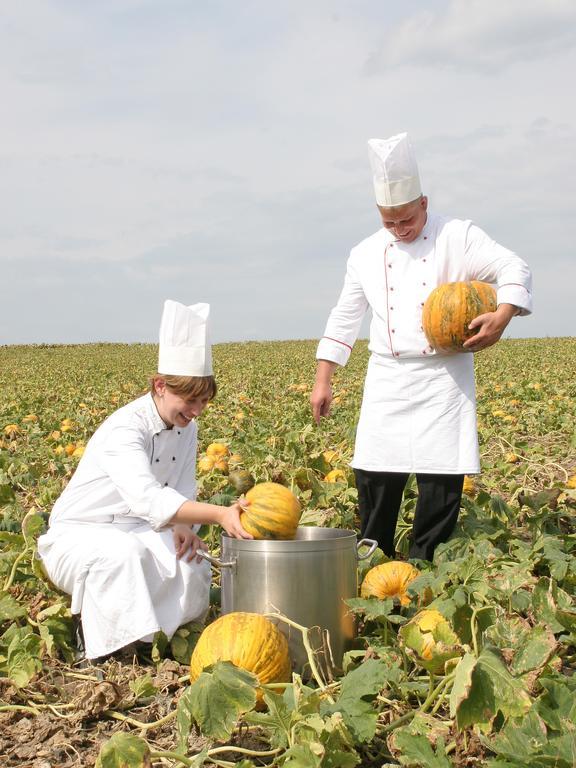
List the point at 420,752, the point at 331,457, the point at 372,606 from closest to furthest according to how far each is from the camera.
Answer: the point at 420,752
the point at 372,606
the point at 331,457

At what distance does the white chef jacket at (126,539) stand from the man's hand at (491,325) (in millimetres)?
Answer: 1365

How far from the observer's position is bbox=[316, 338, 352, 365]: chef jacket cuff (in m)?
4.61

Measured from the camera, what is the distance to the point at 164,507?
3406 mm

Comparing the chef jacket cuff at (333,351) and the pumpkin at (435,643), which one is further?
the chef jacket cuff at (333,351)

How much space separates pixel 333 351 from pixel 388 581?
1.37 m

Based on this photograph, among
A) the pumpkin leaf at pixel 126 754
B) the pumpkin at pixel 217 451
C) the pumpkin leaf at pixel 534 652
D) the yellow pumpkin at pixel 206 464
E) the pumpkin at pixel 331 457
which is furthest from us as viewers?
the pumpkin at pixel 217 451

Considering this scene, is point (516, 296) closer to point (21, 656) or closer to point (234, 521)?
point (234, 521)

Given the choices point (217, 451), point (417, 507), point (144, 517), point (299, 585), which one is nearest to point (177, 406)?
point (144, 517)

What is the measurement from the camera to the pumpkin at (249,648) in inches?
115

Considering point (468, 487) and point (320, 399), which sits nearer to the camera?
point (320, 399)

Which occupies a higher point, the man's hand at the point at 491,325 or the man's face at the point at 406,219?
the man's face at the point at 406,219

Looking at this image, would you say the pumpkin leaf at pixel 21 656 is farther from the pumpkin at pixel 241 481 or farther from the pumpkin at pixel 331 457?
the pumpkin at pixel 331 457

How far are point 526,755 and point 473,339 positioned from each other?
2.25 m

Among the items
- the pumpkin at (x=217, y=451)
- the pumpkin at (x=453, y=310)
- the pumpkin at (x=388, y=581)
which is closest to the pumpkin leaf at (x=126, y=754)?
the pumpkin at (x=388, y=581)
